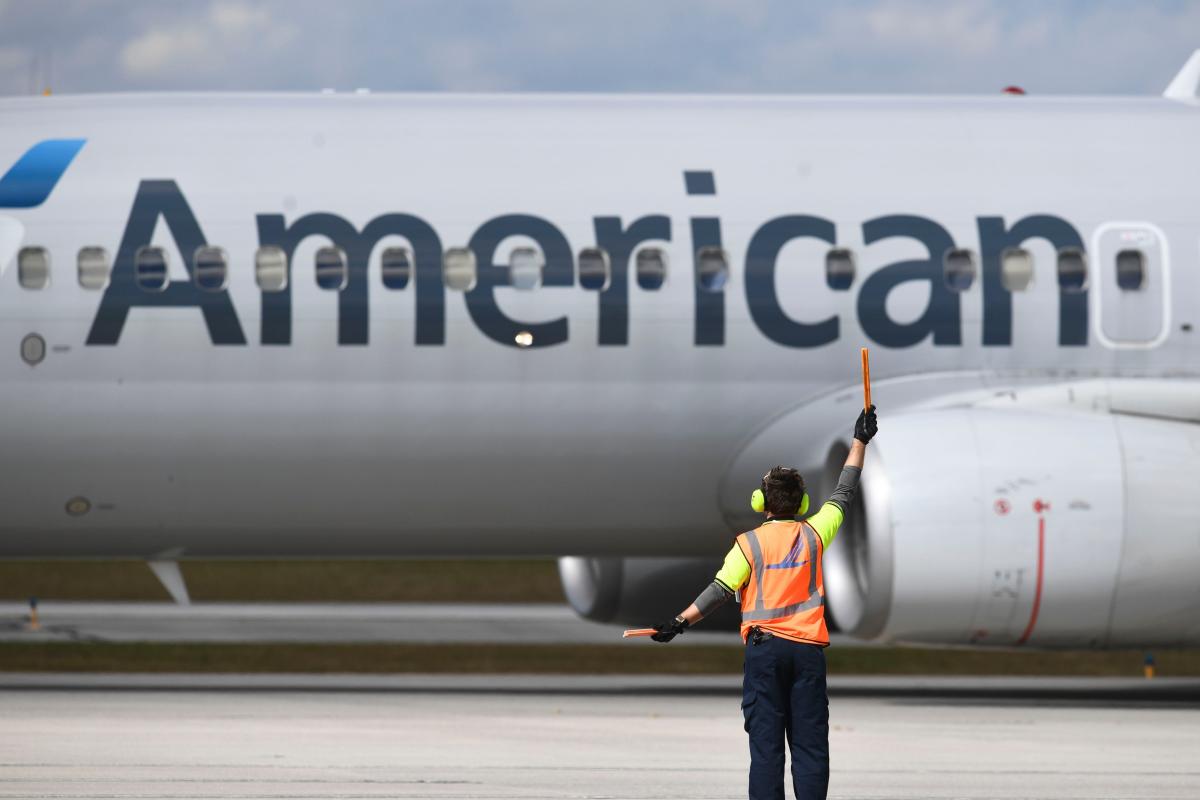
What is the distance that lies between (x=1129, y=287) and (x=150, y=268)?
817 cm

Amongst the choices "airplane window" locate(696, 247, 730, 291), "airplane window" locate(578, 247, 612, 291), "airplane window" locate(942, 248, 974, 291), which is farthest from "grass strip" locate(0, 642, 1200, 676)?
"airplane window" locate(696, 247, 730, 291)

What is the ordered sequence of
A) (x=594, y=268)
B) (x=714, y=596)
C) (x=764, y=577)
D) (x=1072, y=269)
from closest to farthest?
(x=714, y=596) → (x=764, y=577) → (x=594, y=268) → (x=1072, y=269)

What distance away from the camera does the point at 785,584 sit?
9594 millimetres

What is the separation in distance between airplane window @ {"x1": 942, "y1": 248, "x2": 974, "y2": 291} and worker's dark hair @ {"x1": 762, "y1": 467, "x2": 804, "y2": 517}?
8543mm

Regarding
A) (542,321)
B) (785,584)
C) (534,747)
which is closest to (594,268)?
(542,321)

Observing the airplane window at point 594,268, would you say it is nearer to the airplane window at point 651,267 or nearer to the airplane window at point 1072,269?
the airplane window at point 651,267

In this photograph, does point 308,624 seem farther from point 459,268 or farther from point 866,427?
point 866,427

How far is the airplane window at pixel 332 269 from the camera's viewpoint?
17.4 meters

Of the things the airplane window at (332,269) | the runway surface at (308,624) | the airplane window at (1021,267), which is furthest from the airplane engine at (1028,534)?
the runway surface at (308,624)

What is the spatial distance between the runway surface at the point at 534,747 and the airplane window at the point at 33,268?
336 cm

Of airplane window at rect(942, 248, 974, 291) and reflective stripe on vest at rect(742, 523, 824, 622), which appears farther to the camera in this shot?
airplane window at rect(942, 248, 974, 291)

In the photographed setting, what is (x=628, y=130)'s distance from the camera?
1830 cm

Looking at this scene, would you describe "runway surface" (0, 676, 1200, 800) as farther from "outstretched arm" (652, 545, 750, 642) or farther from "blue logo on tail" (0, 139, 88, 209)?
"blue logo on tail" (0, 139, 88, 209)

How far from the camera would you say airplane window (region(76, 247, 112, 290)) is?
17.2 m
